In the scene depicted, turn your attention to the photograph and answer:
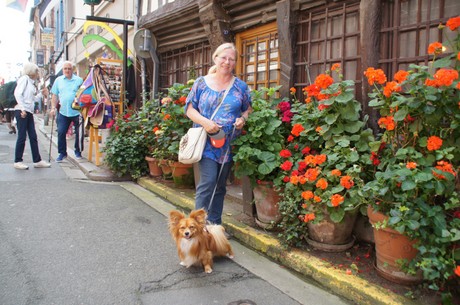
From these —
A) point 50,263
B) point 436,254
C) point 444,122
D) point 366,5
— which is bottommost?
point 50,263

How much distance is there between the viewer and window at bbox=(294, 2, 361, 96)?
171 inches

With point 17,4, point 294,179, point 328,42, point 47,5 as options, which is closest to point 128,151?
point 328,42

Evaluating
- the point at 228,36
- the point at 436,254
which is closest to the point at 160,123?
the point at 228,36

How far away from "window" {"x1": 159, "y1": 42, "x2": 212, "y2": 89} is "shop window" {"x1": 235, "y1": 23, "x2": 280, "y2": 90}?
987 mm

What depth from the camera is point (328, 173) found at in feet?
11.0

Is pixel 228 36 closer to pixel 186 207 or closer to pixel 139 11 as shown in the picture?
pixel 186 207

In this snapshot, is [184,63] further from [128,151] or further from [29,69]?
[29,69]

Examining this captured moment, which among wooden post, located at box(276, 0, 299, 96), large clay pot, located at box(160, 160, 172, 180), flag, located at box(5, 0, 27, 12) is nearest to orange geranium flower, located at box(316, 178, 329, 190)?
wooden post, located at box(276, 0, 299, 96)

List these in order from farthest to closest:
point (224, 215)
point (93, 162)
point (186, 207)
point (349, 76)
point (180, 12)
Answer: point (93, 162), point (180, 12), point (186, 207), point (224, 215), point (349, 76)

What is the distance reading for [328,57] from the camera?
4.64 metres

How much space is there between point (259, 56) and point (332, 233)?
Answer: 324 cm

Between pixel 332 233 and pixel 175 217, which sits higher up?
pixel 175 217

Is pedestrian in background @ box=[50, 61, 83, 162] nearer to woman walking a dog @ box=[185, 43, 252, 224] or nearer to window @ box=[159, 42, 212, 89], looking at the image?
window @ box=[159, 42, 212, 89]

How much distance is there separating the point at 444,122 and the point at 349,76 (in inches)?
64.2
